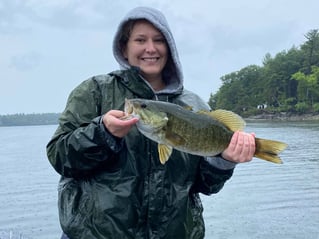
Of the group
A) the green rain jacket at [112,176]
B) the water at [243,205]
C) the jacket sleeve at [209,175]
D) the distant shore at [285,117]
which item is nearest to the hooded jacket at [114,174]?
the green rain jacket at [112,176]

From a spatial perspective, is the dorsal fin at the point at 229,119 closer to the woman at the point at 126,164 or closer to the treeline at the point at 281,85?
the woman at the point at 126,164

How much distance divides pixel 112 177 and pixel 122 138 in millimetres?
281

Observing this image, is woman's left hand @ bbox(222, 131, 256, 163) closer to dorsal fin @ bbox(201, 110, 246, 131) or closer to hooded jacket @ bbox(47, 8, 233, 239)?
dorsal fin @ bbox(201, 110, 246, 131)

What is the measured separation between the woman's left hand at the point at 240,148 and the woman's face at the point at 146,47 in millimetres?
796

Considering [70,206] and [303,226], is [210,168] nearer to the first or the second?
[70,206]

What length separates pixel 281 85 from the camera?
119m

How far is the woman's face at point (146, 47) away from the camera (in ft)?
12.2

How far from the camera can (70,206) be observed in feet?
11.1

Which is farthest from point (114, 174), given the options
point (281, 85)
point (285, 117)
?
point (281, 85)

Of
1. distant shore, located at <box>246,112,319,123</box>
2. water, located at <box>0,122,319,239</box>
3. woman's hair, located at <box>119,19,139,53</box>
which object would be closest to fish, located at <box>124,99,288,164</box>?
woman's hair, located at <box>119,19,139,53</box>

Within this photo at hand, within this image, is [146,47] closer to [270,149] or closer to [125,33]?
[125,33]

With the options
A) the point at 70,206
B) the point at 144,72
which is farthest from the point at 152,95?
the point at 70,206

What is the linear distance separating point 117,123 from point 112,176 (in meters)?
0.45

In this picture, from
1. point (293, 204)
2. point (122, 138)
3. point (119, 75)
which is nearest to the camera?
point (122, 138)
